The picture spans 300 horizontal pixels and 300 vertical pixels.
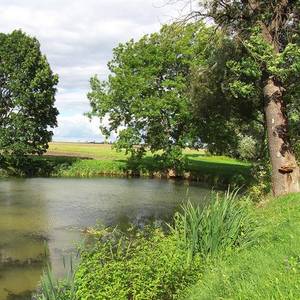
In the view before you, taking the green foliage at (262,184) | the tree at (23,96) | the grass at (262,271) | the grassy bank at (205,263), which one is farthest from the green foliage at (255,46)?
the tree at (23,96)

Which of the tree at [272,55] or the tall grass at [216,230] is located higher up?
the tree at [272,55]

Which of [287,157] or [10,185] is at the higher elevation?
[287,157]

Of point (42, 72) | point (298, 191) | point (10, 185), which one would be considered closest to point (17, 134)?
point (42, 72)

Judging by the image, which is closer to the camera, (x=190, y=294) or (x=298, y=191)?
(x=190, y=294)

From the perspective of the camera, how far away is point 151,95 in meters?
43.5

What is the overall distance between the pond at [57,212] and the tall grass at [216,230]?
1297 mm

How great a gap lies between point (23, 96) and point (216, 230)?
1512 inches

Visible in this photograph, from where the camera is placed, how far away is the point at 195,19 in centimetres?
1714

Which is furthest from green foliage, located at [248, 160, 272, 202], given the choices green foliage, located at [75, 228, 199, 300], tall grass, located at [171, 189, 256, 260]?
green foliage, located at [75, 228, 199, 300]

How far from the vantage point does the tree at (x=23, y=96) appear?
4462 cm

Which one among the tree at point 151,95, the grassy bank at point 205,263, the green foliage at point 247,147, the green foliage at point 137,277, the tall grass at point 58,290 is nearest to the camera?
the grassy bank at point 205,263

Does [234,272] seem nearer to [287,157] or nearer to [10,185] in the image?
[287,157]

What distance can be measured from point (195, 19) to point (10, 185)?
23746mm

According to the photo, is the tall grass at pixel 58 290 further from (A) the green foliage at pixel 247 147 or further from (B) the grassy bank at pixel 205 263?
(A) the green foliage at pixel 247 147
